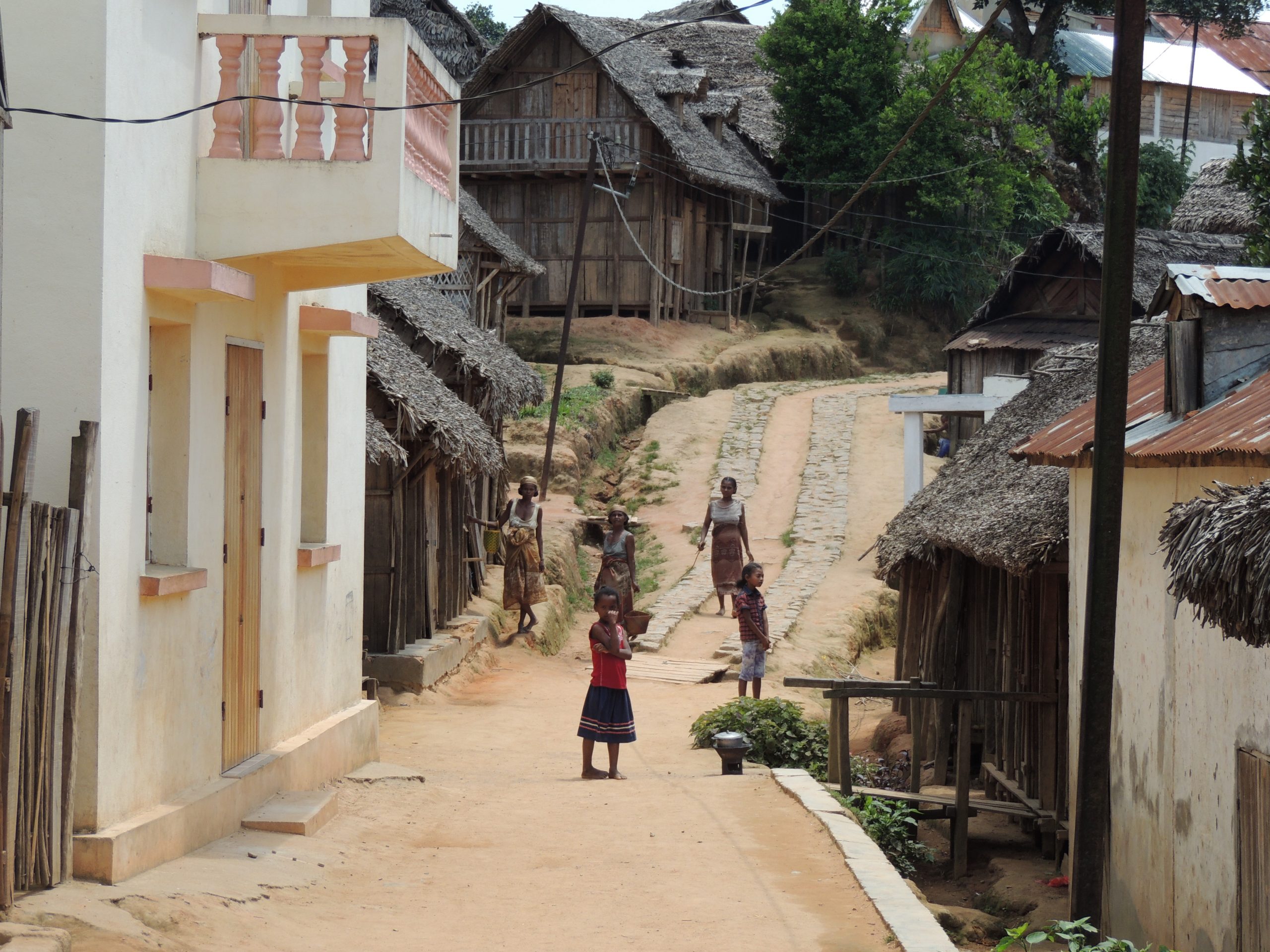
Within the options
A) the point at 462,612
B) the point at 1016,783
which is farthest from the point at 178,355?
the point at 462,612

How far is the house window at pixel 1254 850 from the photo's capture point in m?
6.38

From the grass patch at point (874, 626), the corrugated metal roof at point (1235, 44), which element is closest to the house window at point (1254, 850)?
the grass patch at point (874, 626)

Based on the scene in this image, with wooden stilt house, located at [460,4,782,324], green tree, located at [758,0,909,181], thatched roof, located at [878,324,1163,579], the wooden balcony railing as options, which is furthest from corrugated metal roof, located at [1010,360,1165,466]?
green tree, located at [758,0,909,181]

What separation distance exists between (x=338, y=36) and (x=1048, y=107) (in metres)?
26.6

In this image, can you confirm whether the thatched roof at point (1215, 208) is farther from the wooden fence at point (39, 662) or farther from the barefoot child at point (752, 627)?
the wooden fence at point (39, 662)

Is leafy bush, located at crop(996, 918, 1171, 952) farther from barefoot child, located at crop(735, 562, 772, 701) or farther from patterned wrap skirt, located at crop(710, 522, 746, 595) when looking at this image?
patterned wrap skirt, located at crop(710, 522, 746, 595)

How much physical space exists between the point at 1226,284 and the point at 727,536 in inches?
396

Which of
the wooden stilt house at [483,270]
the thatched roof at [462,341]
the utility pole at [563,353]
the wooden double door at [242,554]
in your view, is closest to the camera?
the wooden double door at [242,554]

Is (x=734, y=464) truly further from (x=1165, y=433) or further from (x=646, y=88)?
(x=1165, y=433)

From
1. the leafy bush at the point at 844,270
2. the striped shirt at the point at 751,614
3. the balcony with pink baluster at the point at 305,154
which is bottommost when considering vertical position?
the striped shirt at the point at 751,614

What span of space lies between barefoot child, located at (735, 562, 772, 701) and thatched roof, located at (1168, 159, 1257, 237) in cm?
1175

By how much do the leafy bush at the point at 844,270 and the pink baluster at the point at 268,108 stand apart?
29.7 meters

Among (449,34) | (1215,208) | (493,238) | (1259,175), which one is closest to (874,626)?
(1259,175)

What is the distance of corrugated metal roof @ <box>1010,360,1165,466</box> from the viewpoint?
860 centimetres
